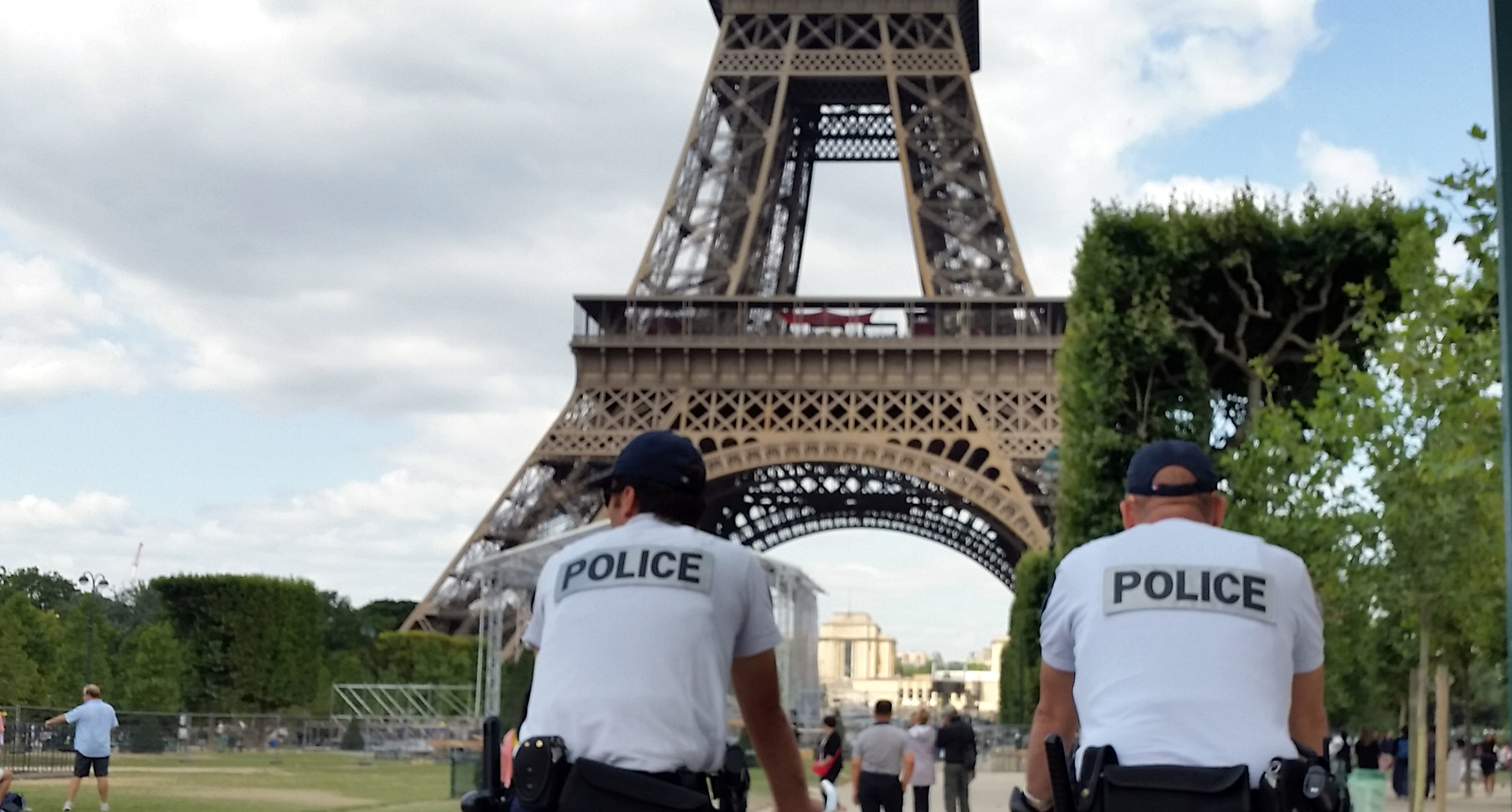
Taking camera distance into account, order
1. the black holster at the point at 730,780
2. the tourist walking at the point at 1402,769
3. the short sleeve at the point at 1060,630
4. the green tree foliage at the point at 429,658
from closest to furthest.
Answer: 1. the black holster at the point at 730,780
2. the short sleeve at the point at 1060,630
3. the tourist walking at the point at 1402,769
4. the green tree foliage at the point at 429,658

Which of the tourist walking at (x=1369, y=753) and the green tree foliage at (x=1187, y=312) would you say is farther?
the tourist walking at (x=1369, y=753)

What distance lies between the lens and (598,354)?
48125 millimetres

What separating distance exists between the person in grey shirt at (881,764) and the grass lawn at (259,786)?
260 inches

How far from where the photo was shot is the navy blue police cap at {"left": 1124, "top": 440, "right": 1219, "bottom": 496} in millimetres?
4555

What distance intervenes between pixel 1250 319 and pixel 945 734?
1045cm

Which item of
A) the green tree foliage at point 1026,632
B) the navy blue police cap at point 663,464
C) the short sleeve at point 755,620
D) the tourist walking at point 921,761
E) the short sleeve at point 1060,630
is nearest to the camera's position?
the short sleeve at point 755,620

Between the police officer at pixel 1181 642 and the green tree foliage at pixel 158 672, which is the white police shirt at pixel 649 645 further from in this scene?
the green tree foliage at pixel 158 672

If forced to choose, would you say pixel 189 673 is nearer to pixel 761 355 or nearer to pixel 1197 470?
pixel 761 355

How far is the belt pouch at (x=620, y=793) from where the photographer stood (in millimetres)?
3980

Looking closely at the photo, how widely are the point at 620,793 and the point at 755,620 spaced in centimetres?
48

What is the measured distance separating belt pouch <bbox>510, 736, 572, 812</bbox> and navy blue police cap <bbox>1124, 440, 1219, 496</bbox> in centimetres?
142

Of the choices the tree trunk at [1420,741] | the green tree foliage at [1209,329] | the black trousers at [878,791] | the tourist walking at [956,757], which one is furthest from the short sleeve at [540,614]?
the green tree foliage at [1209,329]

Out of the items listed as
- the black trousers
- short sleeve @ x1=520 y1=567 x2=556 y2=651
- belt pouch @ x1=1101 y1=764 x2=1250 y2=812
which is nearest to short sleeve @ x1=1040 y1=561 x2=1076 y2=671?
belt pouch @ x1=1101 y1=764 x2=1250 y2=812

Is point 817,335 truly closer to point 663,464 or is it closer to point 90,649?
point 90,649
